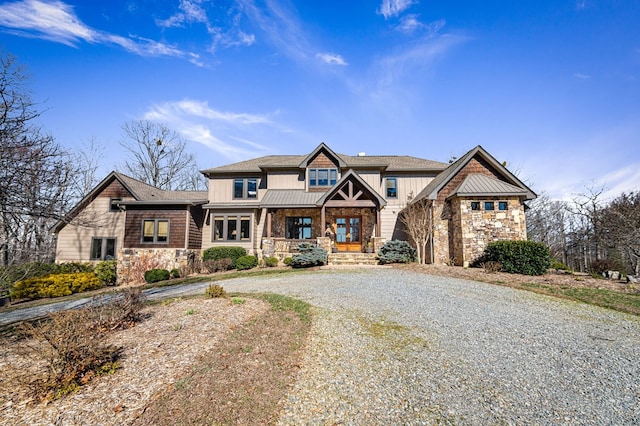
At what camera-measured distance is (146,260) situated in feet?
60.4

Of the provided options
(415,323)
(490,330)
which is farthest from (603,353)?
(415,323)

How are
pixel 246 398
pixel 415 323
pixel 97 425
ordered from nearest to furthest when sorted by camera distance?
pixel 97 425 → pixel 246 398 → pixel 415 323

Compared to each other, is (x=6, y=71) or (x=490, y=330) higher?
(x=6, y=71)

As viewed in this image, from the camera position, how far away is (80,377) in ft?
12.3

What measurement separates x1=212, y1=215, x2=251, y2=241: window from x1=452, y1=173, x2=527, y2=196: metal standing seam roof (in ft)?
42.5

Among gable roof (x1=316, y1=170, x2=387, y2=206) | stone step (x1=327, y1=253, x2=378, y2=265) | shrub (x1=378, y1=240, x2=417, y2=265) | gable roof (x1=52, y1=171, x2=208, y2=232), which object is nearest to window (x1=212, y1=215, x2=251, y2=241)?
gable roof (x1=52, y1=171, x2=208, y2=232)

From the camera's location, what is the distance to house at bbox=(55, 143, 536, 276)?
17172 millimetres

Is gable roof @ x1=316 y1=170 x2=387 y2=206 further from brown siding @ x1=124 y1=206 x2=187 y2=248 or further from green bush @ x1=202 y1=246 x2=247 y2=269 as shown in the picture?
brown siding @ x1=124 y1=206 x2=187 y2=248

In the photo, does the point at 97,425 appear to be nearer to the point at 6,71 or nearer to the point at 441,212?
the point at 6,71

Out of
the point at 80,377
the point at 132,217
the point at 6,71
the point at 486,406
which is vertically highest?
the point at 6,71

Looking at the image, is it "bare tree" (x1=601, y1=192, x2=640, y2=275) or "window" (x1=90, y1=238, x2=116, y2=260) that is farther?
"window" (x1=90, y1=238, x2=116, y2=260)

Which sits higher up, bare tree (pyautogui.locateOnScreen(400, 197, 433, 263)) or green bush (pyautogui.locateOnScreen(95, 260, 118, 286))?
bare tree (pyautogui.locateOnScreen(400, 197, 433, 263))

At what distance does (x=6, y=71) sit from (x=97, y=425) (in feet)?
22.2

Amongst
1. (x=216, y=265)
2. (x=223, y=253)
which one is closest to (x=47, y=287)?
(x=216, y=265)
